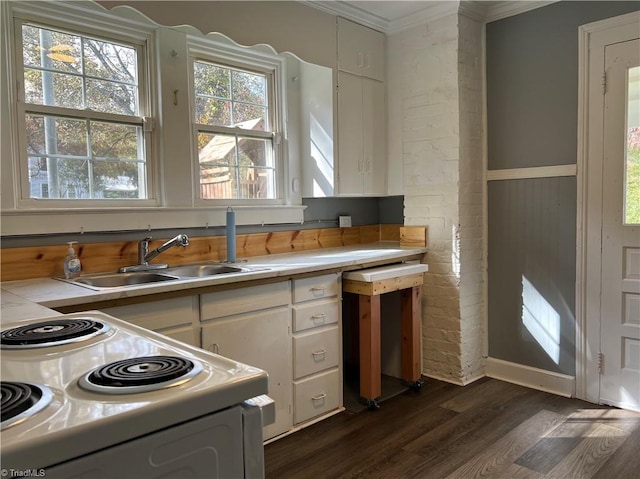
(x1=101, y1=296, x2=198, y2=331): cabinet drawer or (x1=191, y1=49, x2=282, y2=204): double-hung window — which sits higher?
(x1=191, y1=49, x2=282, y2=204): double-hung window

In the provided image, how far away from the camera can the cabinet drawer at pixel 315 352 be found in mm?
2617

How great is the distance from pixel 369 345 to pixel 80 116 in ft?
6.35

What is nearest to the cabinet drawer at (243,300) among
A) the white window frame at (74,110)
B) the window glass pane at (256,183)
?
the white window frame at (74,110)

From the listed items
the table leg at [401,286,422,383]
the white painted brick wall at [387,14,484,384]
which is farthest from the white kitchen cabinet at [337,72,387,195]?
the table leg at [401,286,422,383]

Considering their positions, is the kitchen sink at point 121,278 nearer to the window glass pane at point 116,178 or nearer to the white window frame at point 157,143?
the white window frame at point 157,143

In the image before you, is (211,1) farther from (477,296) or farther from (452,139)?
(477,296)

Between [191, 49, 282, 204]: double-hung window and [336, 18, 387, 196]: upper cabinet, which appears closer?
[191, 49, 282, 204]: double-hung window

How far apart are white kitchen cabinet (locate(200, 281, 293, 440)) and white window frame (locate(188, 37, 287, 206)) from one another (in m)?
0.80

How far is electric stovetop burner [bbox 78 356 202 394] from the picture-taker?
843mm

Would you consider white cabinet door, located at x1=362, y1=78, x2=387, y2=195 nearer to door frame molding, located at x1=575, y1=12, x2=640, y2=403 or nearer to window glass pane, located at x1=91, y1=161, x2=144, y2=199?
door frame molding, located at x1=575, y1=12, x2=640, y2=403

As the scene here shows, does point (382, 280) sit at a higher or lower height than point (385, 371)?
higher

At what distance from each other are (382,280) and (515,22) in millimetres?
1898

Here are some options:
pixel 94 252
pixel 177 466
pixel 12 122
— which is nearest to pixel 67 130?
pixel 12 122

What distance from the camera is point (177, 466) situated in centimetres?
82
